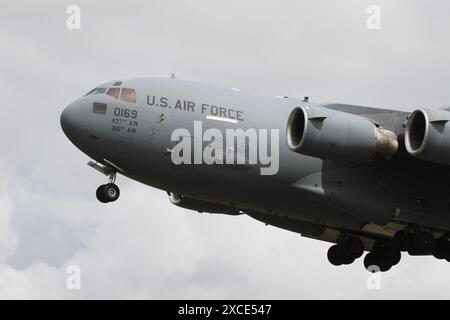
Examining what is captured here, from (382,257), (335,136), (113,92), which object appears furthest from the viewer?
(382,257)

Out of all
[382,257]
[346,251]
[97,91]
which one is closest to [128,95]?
[97,91]

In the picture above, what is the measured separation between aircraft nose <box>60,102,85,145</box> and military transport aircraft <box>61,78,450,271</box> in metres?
0.02

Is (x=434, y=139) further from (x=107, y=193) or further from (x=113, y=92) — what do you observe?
(x=107, y=193)

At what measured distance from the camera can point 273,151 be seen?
2428 cm

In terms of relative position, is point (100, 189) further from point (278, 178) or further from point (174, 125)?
point (278, 178)

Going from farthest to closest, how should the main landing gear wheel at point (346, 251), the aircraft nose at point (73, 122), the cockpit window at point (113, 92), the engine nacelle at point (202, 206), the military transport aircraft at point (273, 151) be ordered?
the main landing gear wheel at point (346, 251) < the engine nacelle at point (202, 206) < the cockpit window at point (113, 92) < the aircraft nose at point (73, 122) < the military transport aircraft at point (273, 151)

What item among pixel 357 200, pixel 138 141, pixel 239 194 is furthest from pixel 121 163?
pixel 357 200

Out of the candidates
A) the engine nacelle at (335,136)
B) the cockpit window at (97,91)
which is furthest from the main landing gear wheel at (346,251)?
the cockpit window at (97,91)

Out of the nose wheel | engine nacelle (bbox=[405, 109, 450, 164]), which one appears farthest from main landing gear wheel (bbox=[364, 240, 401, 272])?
the nose wheel

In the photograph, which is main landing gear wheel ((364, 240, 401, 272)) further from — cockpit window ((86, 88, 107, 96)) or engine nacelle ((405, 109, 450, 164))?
cockpit window ((86, 88, 107, 96))

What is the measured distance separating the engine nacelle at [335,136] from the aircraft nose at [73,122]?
3.95 metres

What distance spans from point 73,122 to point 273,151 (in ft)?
12.8

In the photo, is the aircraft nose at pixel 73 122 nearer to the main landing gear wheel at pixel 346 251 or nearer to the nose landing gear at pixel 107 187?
the nose landing gear at pixel 107 187

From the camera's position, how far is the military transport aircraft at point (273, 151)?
76.6 ft
